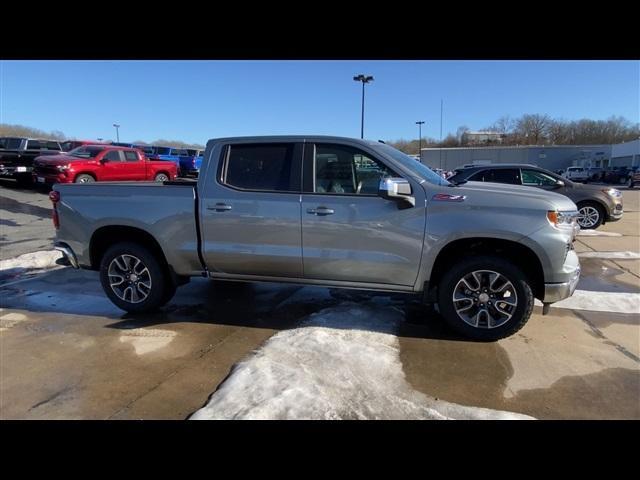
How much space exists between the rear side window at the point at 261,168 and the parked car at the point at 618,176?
145 feet

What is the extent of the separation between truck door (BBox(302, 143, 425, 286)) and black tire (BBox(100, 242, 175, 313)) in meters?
1.72

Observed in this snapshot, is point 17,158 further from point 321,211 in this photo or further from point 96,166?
point 321,211

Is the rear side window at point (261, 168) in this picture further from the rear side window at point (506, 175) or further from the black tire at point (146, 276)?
the rear side window at point (506, 175)

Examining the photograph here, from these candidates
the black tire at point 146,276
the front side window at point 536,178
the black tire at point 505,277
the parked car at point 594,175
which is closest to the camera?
the black tire at point 505,277

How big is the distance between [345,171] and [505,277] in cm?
185

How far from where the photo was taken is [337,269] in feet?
13.7

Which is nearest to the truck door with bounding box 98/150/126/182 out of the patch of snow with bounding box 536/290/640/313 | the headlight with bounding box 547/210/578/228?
the patch of snow with bounding box 536/290/640/313

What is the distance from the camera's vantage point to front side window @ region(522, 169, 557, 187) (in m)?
10.1

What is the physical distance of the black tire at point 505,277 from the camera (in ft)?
12.6

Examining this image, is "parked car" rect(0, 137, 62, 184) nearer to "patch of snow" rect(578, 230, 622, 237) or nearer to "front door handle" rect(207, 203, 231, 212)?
"front door handle" rect(207, 203, 231, 212)

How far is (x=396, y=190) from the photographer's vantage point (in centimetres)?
376

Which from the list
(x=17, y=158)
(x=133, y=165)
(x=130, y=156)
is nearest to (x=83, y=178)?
(x=133, y=165)

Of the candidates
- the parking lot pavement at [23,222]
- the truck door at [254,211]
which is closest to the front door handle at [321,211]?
the truck door at [254,211]
